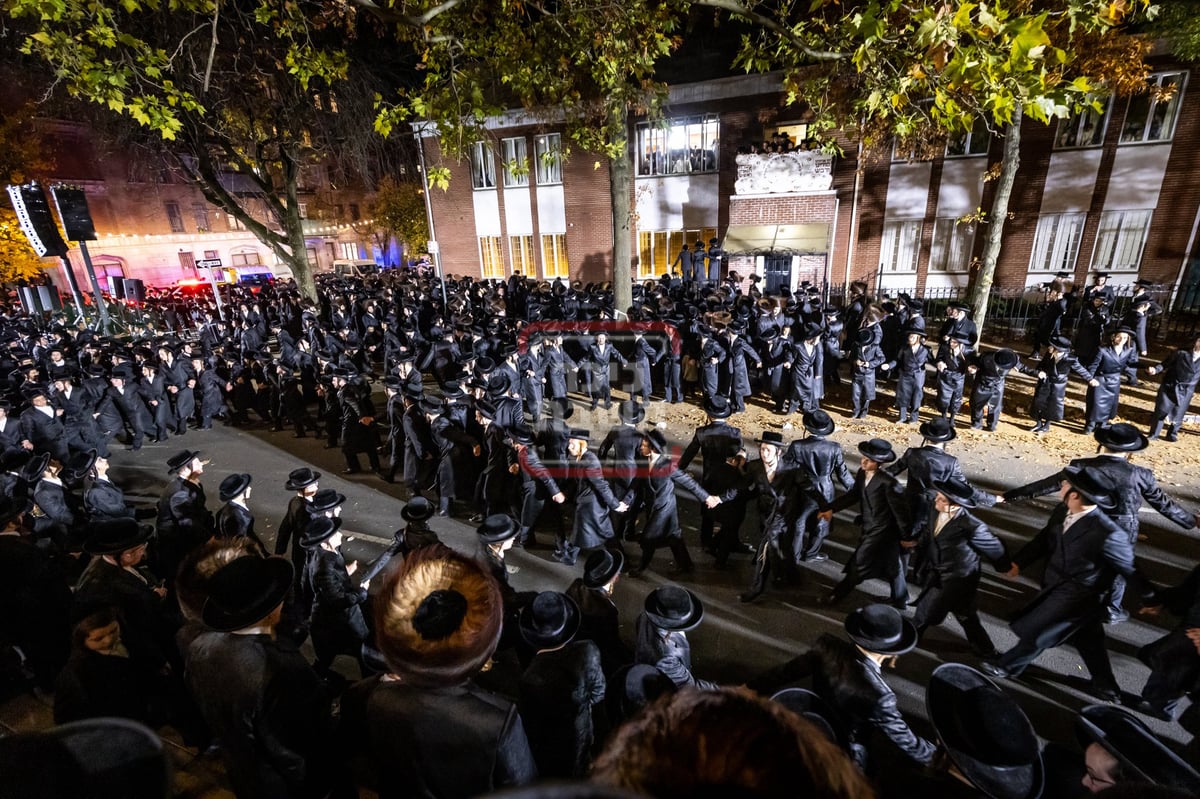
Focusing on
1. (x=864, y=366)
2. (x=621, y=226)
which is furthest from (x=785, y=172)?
(x=864, y=366)

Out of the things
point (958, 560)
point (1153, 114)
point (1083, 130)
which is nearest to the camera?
point (958, 560)

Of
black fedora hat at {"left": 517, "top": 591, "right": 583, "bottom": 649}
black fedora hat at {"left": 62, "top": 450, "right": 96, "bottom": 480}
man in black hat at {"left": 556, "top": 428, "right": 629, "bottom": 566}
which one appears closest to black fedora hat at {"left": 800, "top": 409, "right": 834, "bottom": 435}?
man in black hat at {"left": 556, "top": 428, "right": 629, "bottom": 566}

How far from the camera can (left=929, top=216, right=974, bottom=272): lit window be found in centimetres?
1886

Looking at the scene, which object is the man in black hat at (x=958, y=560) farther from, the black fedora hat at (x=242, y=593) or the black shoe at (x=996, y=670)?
the black fedora hat at (x=242, y=593)

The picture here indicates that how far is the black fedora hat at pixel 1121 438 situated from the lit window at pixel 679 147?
19.2 meters

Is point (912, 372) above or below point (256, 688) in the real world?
below

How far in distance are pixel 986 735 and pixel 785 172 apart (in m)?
20.3

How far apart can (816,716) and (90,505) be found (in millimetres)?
6911

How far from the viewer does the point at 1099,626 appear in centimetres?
411

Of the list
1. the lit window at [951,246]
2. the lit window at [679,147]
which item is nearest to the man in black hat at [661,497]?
the lit window at [951,246]

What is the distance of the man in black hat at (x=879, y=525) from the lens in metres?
4.99

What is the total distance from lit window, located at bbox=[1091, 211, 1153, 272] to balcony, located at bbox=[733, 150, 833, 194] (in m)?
8.49

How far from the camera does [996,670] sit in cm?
449

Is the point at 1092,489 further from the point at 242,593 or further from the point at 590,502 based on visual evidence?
the point at 242,593
